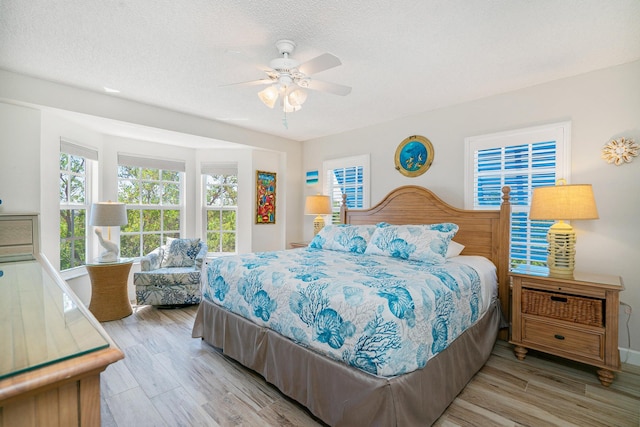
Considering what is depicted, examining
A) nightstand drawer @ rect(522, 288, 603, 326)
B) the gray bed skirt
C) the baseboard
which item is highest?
nightstand drawer @ rect(522, 288, 603, 326)

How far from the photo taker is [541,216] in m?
2.45

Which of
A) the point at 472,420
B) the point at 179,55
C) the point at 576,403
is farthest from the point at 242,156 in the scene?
the point at 576,403

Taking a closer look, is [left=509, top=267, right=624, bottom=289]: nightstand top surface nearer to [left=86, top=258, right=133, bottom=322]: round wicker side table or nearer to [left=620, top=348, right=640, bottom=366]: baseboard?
[left=620, top=348, right=640, bottom=366]: baseboard

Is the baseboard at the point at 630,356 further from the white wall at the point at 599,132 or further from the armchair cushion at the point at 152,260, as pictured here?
the armchair cushion at the point at 152,260

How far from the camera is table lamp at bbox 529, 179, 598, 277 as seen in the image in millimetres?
2307

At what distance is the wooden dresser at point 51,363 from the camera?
1.77ft

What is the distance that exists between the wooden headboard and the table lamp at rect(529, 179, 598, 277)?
0.39 metres

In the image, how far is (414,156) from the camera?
379 centimetres

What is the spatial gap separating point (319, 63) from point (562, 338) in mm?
2754

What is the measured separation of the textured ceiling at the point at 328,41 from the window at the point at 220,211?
199 cm

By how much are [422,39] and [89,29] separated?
2309mm

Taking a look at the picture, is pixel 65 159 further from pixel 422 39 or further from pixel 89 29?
pixel 422 39

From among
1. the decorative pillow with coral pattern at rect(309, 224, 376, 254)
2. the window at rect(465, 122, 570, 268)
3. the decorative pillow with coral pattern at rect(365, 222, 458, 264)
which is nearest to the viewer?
the decorative pillow with coral pattern at rect(365, 222, 458, 264)

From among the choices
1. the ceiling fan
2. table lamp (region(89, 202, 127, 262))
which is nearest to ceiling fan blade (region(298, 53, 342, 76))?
the ceiling fan
